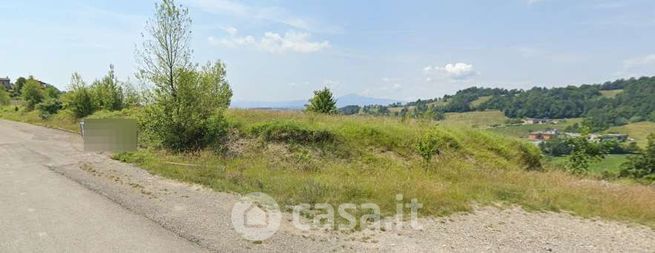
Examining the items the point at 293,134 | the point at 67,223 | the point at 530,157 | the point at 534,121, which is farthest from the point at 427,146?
the point at 534,121

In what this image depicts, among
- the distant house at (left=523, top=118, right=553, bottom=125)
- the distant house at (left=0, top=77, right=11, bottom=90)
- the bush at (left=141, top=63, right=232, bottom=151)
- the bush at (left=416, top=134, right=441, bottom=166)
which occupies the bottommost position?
the distant house at (left=523, top=118, right=553, bottom=125)

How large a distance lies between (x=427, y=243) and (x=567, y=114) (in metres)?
88.7

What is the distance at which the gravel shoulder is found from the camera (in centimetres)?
593

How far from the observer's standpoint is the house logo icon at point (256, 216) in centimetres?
635

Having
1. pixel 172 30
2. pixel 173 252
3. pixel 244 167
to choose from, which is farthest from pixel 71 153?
pixel 173 252

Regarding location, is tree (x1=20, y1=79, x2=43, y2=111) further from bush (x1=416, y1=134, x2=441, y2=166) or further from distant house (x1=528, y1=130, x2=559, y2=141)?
distant house (x1=528, y1=130, x2=559, y2=141)

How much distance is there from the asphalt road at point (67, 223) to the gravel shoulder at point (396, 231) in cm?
28

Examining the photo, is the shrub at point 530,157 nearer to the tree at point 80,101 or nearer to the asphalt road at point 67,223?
the asphalt road at point 67,223

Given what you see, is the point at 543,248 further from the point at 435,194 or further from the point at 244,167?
the point at 244,167

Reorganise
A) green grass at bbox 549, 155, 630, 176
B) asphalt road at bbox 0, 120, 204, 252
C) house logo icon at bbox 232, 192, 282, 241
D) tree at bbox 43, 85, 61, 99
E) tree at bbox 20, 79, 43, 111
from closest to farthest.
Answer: asphalt road at bbox 0, 120, 204, 252 → house logo icon at bbox 232, 192, 282, 241 → green grass at bbox 549, 155, 630, 176 → tree at bbox 43, 85, 61, 99 → tree at bbox 20, 79, 43, 111

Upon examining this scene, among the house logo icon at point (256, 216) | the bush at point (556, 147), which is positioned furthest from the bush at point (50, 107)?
the bush at point (556, 147)

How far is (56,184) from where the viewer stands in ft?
31.9

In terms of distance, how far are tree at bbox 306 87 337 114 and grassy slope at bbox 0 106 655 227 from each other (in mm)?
6776

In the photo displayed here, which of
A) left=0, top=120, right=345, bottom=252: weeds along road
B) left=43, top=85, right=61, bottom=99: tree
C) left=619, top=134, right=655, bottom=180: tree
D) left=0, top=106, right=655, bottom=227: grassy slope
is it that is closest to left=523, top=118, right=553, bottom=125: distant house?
left=619, top=134, right=655, bottom=180: tree
